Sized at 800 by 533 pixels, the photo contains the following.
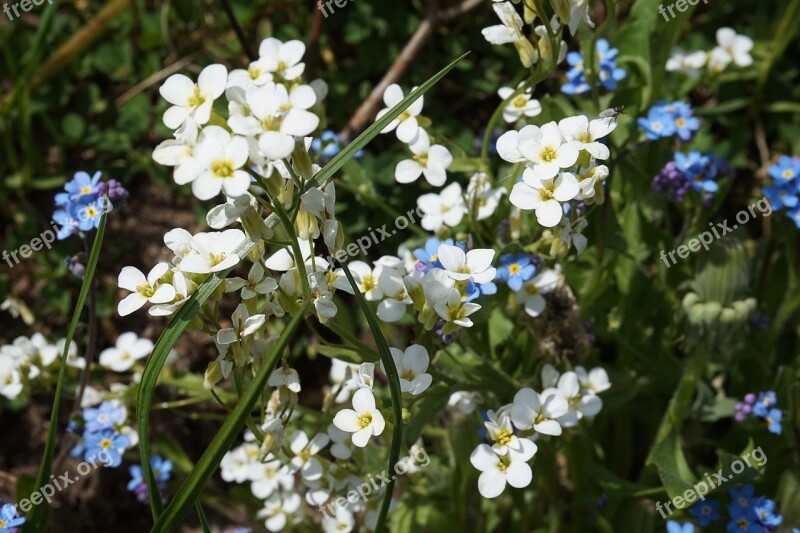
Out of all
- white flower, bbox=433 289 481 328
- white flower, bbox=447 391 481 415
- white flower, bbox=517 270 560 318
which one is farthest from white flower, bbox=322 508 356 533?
white flower, bbox=433 289 481 328

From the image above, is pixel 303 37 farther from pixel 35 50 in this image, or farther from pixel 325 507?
pixel 325 507

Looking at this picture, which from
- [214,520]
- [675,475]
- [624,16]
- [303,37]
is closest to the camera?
[675,475]

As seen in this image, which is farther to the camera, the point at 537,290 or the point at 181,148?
the point at 537,290

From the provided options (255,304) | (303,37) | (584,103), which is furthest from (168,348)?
(303,37)

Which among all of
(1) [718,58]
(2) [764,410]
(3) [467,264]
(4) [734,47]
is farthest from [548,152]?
(4) [734,47]

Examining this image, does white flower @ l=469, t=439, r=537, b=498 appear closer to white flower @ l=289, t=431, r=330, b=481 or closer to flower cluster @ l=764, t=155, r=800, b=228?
white flower @ l=289, t=431, r=330, b=481

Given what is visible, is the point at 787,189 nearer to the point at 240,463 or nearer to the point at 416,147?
the point at 416,147

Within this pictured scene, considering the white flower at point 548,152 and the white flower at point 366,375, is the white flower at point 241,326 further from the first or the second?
the white flower at point 548,152
